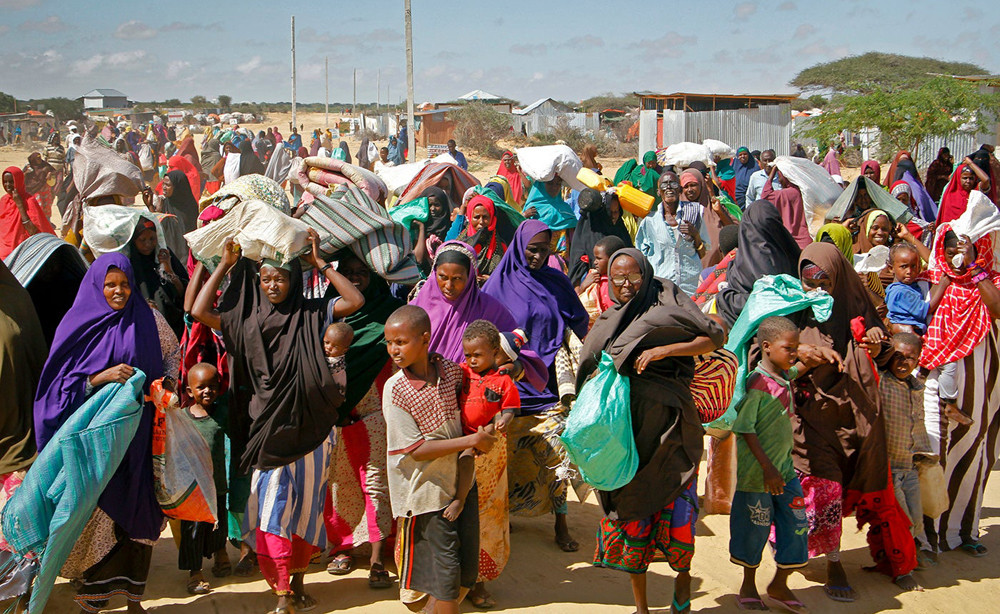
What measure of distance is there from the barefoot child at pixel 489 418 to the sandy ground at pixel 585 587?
0.30 metres

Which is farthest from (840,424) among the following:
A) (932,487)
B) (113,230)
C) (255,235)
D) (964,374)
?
(113,230)

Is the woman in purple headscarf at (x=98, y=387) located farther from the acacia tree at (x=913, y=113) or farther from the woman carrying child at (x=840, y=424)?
the acacia tree at (x=913, y=113)

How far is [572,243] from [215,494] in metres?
5.49

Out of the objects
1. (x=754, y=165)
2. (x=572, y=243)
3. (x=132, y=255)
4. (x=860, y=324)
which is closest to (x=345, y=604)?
(x=132, y=255)

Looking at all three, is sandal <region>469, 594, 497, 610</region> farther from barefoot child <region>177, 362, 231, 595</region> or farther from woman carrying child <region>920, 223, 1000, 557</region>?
woman carrying child <region>920, 223, 1000, 557</region>

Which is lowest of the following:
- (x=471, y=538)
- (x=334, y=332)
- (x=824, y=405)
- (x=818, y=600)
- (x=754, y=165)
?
(x=818, y=600)

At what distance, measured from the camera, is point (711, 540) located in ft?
18.8

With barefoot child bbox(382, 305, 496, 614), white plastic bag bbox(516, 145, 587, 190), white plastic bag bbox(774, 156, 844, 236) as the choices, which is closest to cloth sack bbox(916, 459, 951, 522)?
barefoot child bbox(382, 305, 496, 614)

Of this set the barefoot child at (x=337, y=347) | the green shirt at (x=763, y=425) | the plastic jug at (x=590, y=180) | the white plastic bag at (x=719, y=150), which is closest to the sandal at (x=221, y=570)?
the barefoot child at (x=337, y=347)

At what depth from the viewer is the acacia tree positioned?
19.8m

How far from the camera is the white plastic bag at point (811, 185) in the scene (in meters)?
9.30

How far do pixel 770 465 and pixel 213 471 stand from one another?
2.84 m

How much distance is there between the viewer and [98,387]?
427cm

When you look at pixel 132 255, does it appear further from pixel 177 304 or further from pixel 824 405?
pixel 824 405
